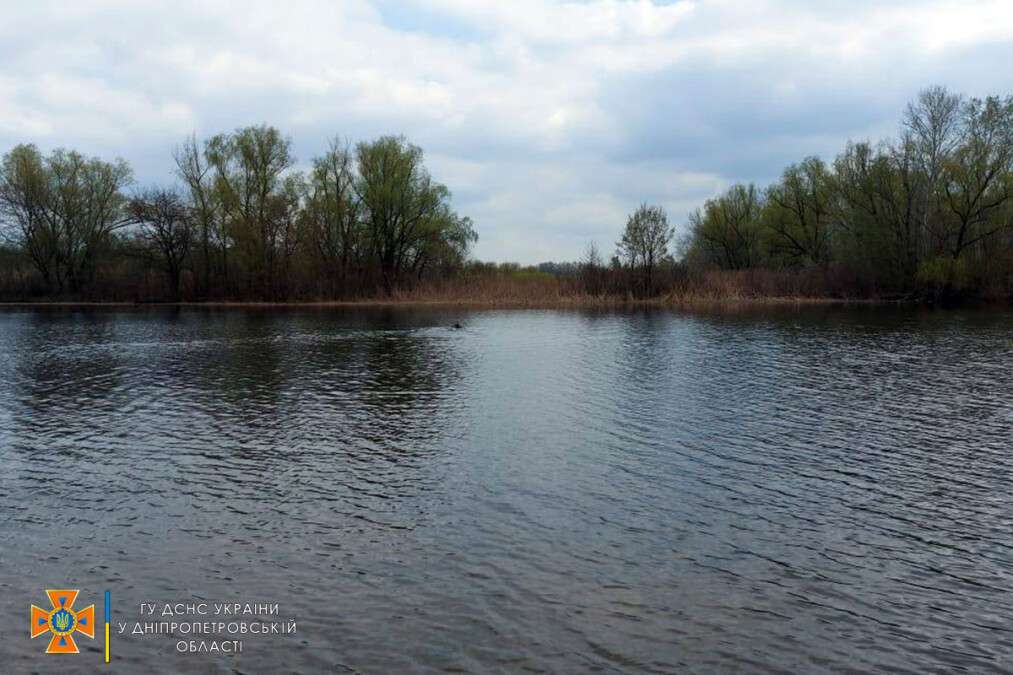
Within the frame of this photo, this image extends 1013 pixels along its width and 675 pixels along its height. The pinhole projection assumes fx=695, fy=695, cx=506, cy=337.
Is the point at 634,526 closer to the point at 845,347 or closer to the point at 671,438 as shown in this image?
the point at 671,438

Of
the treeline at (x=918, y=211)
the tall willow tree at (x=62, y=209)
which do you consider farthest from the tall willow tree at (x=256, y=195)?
the treeline at (x=918, y=211)

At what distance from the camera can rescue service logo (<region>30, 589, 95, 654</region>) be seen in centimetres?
644

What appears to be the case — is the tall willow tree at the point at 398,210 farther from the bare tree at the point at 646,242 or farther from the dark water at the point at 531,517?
the dark water at the point at 531,517

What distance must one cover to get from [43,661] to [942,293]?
239ft

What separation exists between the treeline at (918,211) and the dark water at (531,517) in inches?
1950

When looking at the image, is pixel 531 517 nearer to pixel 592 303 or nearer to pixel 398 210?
pixel 592 303

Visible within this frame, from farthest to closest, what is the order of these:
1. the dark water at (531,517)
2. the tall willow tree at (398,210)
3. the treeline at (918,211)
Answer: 1. the tall willow tree at (398,210)
2. the treeline at (918,211)
3. the dark water at (531,517)

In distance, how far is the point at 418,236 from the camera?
75.9 m

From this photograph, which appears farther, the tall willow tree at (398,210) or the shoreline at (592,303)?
the tall willow tree at (398,210)

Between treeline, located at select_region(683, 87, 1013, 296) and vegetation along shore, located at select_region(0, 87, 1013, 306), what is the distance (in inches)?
6.1

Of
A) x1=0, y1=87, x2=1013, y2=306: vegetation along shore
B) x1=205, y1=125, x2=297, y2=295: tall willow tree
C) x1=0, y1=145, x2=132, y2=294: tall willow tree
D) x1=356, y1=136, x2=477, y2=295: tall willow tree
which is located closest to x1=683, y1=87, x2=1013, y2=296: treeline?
x1=0, y1=87, x2=1013, y2=306: vegetation along shore

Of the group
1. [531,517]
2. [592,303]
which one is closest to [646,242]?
[592,303]

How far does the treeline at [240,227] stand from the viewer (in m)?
72.8

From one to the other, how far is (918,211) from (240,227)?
66631 mm
